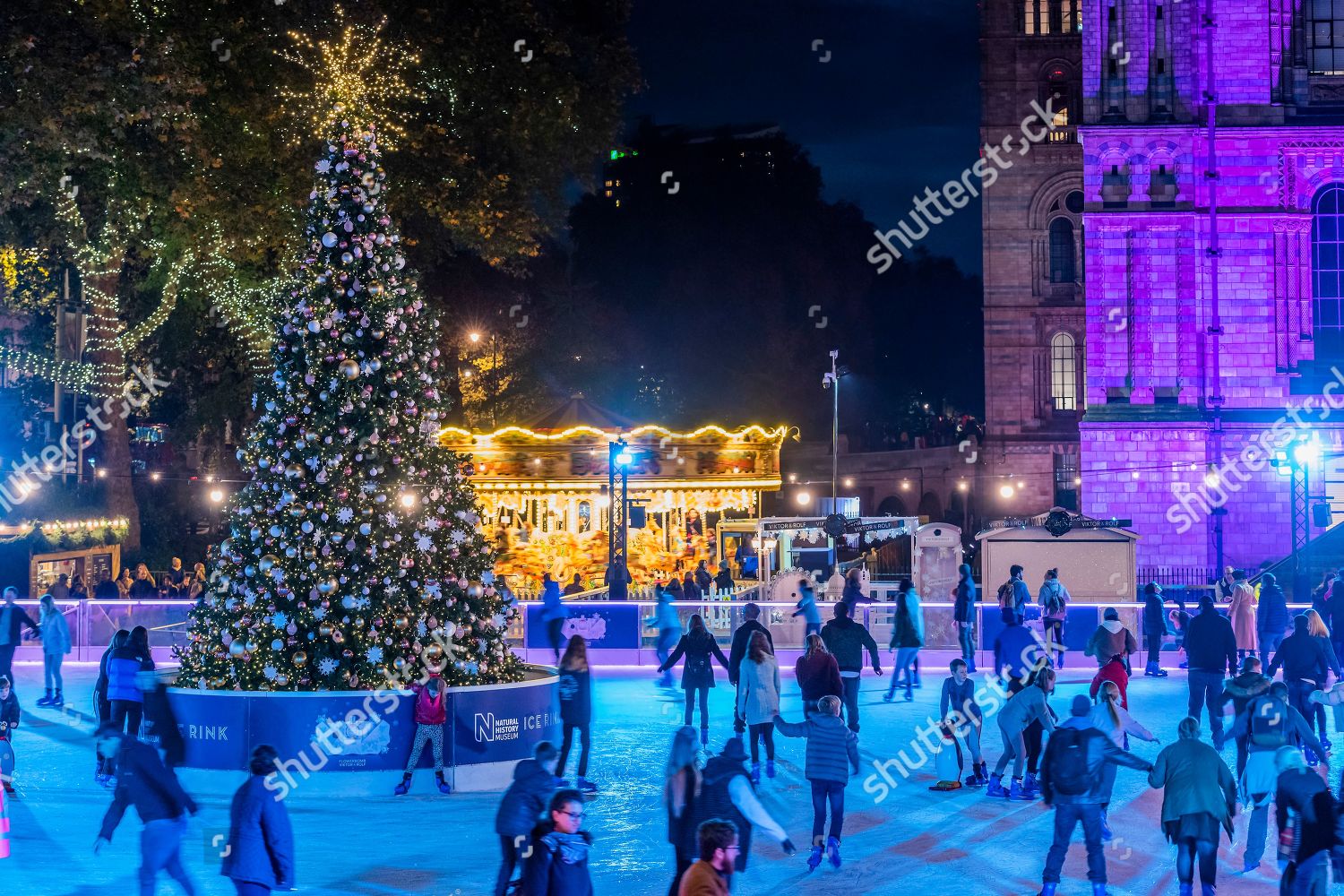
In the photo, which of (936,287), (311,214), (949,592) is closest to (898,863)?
(311,214)

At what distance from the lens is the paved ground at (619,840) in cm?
1160

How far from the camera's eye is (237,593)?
622 inches

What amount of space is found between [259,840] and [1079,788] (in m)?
5.43

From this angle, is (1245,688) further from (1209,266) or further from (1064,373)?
(1064,373)

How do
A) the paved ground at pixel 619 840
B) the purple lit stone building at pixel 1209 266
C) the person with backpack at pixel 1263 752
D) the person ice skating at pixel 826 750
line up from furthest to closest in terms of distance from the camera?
the purple lit stone building at pixel 1209 266 → the person with backpack at pixel 1263 752 → the person ice skating at pixel 826 750 → the paved ground at pixel 619 840

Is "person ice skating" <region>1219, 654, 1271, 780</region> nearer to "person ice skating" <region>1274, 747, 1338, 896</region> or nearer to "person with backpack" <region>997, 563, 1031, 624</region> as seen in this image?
"person ice skating" <region>1274, 747, 1338, 896</region>

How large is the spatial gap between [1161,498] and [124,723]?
28805mm

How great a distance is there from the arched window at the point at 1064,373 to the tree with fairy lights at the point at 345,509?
46.9 m

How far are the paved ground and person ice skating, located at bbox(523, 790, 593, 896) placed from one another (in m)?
2.98

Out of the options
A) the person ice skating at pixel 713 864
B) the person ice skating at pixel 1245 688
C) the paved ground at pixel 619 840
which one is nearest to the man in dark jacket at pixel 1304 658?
the paved ground at pixel 619 840

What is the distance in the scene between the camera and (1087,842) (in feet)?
36.0

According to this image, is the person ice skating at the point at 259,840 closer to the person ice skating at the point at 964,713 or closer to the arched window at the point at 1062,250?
the person ice skating at the point at 964,713

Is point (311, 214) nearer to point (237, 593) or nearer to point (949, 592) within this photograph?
point (237, 593)

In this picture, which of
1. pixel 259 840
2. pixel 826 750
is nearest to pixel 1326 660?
pixel 826 750
